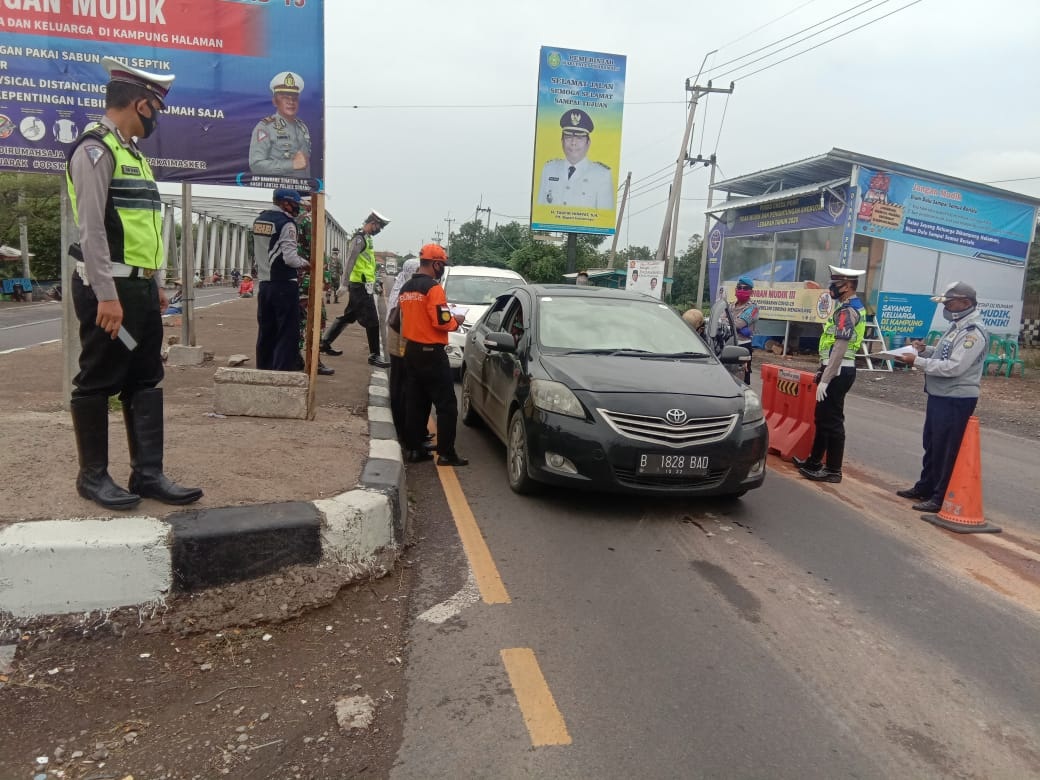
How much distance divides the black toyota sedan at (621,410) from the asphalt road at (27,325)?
8.54 meters

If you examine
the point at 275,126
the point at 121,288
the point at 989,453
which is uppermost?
the point at 275,126

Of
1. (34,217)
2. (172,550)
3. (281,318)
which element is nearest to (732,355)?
(281,318)

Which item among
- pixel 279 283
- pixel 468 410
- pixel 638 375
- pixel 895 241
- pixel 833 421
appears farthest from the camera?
pixel 895 241

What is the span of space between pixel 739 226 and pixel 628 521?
22.2 meters

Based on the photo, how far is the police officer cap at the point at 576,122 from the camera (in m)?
24.0

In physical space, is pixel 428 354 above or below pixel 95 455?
above

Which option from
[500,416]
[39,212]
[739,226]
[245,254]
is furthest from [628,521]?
[245,254]

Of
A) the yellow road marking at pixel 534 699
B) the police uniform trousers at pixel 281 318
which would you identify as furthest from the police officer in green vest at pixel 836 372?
the police uniform trousers at pixel 281 318

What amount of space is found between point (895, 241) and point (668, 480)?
58.3 feet

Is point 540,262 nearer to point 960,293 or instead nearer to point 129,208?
point 960,293

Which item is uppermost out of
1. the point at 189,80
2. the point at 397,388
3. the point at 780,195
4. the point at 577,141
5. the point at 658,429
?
the point at 577,141

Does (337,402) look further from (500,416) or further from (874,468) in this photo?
(874,468)

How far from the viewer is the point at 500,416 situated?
601cm

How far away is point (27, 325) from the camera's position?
61.8ft
